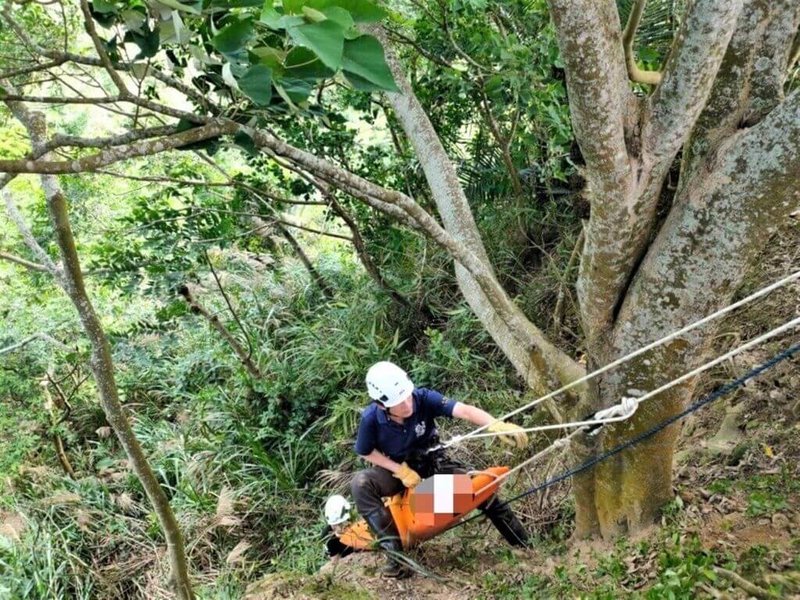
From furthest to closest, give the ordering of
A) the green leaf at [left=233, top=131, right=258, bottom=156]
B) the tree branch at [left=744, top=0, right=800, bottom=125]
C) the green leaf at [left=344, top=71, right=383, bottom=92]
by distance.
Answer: the tree branch at [left=744, top=0, right=800, bottom=125], the green leaf at [left=233, top=131, right=258, bottom=156], the green leaf at [left=344, top=71, right=383, bottom=92]

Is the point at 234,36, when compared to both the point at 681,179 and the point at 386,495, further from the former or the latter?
the point at 386,495

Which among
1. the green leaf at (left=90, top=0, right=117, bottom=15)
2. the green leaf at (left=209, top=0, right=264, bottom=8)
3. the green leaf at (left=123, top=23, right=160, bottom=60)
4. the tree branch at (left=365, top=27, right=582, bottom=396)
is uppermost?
the green leaf at (left=90, top=0, right=117, bottom=15)

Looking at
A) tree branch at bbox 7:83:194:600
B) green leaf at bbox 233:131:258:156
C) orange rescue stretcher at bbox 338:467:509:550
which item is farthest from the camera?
orange rescue stretcher at bbox 338:467:509:550

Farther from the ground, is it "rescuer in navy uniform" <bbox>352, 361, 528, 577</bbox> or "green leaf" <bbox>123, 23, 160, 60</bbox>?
"green leaf" <bbox>123, 23, 160, 60</bbox>

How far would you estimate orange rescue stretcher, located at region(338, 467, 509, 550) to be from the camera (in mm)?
3924

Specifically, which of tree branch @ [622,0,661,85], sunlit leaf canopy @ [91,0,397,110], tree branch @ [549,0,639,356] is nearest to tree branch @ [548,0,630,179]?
tree branch @ [549,0,639,356]

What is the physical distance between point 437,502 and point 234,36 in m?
3.15

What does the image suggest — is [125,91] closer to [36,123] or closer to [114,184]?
[36,123]

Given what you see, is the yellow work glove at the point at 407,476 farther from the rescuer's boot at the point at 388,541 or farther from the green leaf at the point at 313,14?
the green leaf at the point at 313,14

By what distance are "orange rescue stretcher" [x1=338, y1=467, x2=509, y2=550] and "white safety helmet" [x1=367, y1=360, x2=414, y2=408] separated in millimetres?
542

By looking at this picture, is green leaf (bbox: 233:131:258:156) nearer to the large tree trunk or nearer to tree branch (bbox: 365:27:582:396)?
the large tree trunk

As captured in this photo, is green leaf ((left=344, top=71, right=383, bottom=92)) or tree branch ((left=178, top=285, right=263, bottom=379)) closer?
green leaf ((left=344, top=71, right=383, bottom=92))

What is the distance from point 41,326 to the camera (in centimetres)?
770

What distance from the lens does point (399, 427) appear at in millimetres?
4211
